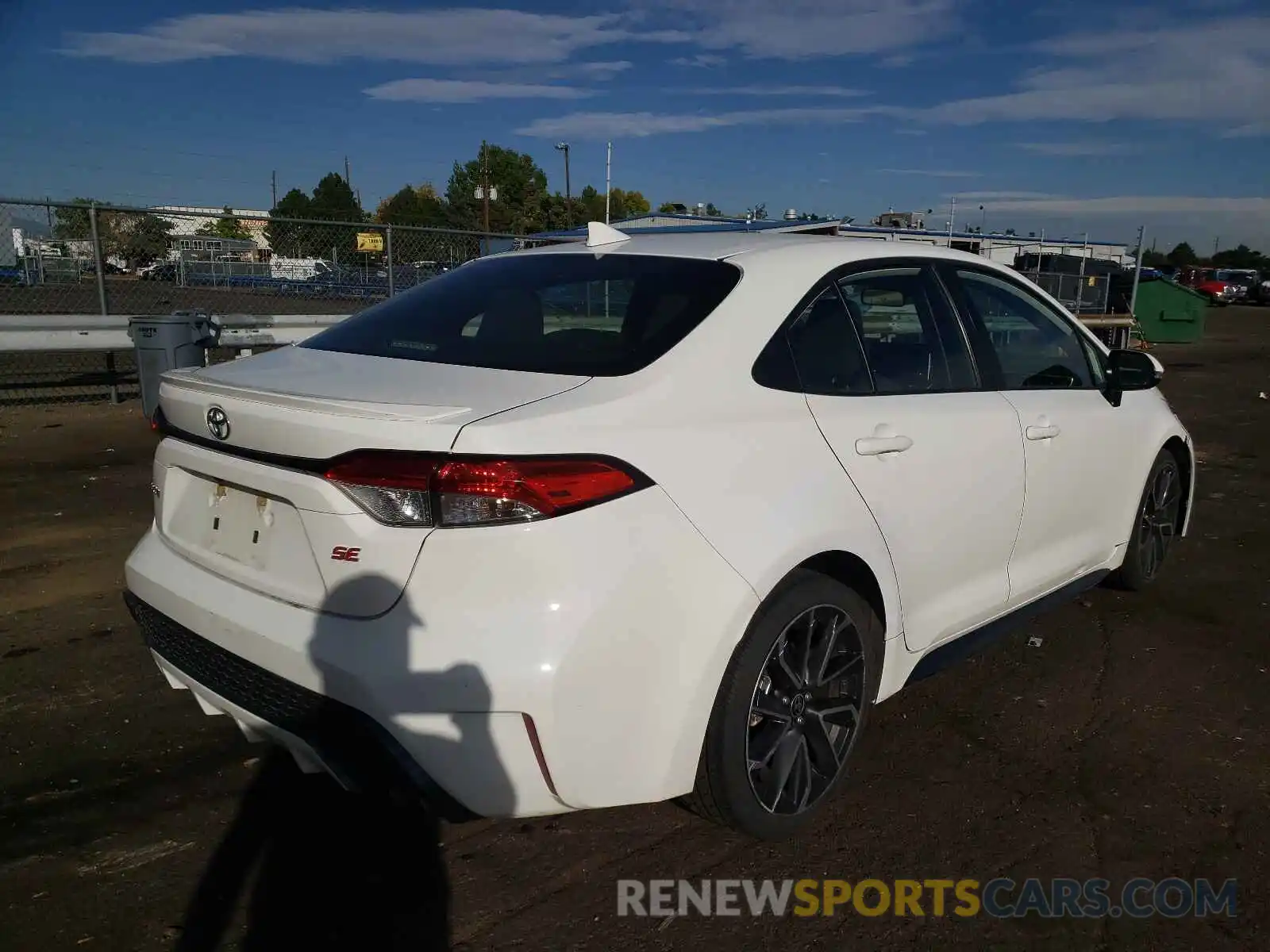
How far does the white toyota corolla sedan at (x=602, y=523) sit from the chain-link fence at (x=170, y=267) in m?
5.32

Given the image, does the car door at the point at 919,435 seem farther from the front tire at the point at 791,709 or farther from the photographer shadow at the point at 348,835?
the photographer shadow at the point at 348,835

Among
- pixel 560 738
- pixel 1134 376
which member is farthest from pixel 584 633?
pixel 1134 376

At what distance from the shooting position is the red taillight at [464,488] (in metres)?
2.11

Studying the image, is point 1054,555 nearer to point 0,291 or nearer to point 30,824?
point 30,824

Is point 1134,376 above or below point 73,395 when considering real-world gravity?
above

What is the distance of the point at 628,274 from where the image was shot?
308 centimetres

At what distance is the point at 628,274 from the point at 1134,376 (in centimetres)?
238

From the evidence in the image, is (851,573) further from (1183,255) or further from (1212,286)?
(1183,255)

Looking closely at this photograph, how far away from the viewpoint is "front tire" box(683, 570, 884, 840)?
248 cm

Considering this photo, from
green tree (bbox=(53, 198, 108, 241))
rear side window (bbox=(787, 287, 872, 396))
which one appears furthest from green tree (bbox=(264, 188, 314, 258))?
rear side window (bbox=(787, 287, 872, 396))

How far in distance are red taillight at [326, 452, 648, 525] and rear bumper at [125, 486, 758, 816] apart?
0.14 feet

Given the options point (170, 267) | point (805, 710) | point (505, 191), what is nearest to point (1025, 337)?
point (805, 710)

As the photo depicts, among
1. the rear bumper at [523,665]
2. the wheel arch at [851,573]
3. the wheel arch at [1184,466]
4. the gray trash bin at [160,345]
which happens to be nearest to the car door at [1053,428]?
the wheel arch at [1184,466]

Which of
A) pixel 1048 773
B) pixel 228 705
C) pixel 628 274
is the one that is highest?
pixel 628 274
